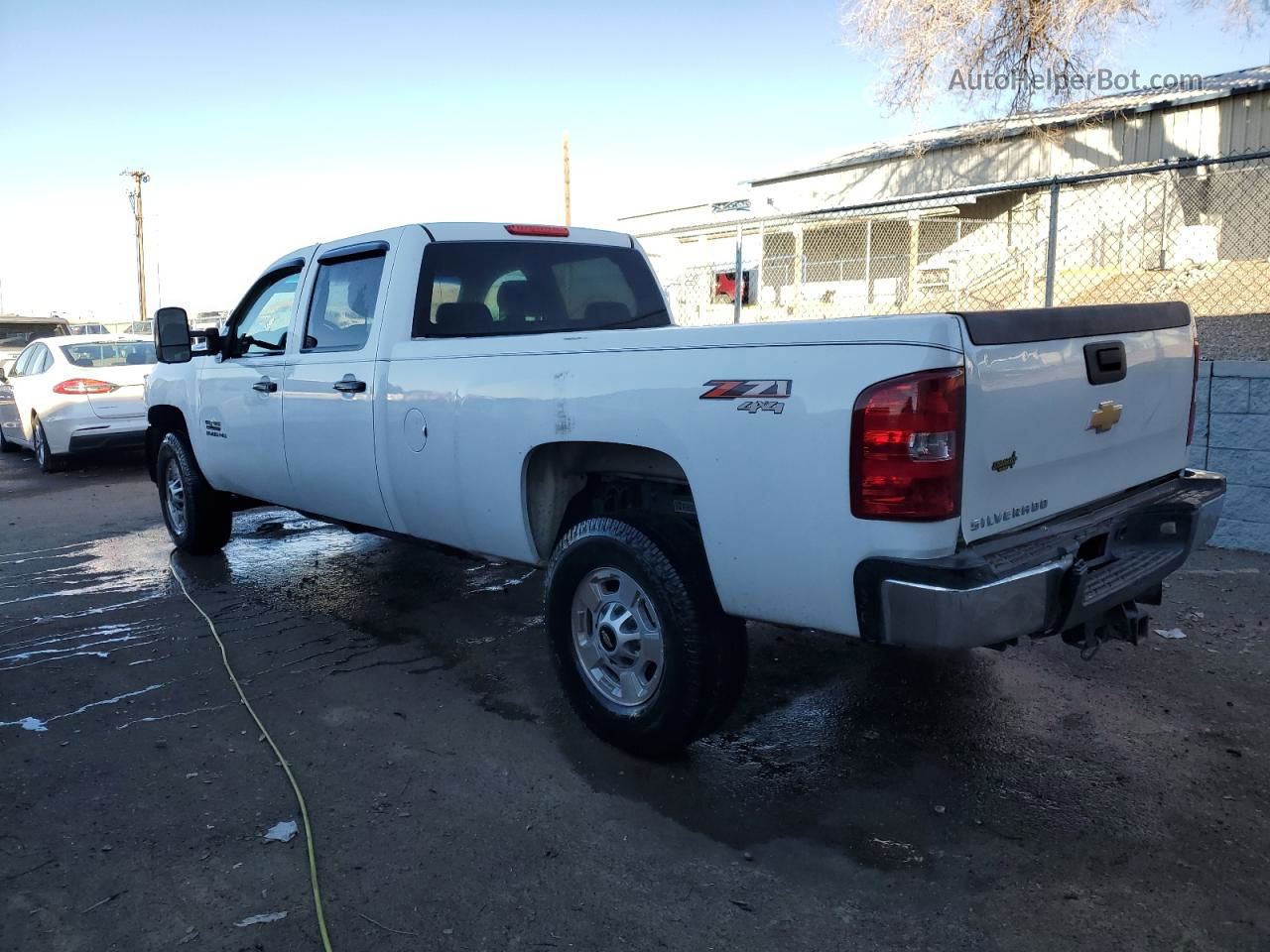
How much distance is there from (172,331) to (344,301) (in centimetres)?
150

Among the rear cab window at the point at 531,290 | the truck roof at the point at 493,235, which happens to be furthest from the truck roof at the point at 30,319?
the rear cab window at the point at 531,290

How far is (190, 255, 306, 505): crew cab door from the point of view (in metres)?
5.52

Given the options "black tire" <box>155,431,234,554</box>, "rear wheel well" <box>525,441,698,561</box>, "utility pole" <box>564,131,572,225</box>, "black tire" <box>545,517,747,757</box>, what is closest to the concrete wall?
"rear wheel well" <box>525,441,698,561</box>

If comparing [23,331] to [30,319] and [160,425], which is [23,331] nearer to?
[30,319]

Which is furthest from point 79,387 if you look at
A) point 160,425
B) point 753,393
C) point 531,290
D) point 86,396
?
point 753,393

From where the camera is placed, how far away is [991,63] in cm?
1603

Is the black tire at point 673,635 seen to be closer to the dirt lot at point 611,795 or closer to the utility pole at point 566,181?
the dirt lot at point 611,795

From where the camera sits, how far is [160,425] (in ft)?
23.3

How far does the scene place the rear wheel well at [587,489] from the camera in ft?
12.3

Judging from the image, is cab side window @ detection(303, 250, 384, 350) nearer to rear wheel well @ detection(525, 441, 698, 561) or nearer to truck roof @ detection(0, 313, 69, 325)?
rear wheel well @ detection(525, 441, 698, 561)

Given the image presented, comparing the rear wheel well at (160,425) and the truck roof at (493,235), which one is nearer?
the truck roof at (493,235)

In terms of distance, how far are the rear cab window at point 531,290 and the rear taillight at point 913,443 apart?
99.1 inches

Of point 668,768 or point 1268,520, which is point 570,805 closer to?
point 668,768

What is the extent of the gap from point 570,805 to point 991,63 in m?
16.1
